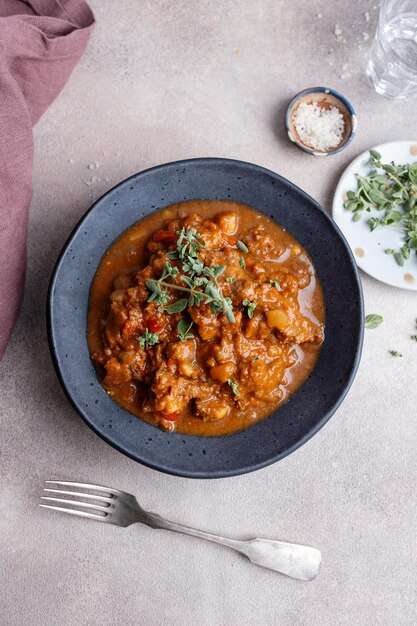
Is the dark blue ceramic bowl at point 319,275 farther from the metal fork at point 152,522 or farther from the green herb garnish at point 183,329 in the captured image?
the green herb garnish at point 183,329

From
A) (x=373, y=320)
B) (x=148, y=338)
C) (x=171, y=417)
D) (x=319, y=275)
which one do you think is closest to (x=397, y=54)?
(x=319, y=275)

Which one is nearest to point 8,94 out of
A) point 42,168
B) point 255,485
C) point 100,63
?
point 42,168

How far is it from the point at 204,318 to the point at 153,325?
287mm

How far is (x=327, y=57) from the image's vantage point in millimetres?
3959

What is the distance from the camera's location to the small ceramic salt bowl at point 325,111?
12.3 ft

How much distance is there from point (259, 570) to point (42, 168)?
2830 millimetres

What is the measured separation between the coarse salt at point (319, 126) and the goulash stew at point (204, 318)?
0.62 meters

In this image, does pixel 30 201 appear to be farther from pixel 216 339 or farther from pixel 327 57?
pixel 327 57

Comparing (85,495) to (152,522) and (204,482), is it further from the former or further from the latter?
(204,482)

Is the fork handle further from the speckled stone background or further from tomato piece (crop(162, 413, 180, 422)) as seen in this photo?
tomato piece (crop(162, 413, 180, 422))

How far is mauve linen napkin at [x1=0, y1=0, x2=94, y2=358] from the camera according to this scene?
3336 mm

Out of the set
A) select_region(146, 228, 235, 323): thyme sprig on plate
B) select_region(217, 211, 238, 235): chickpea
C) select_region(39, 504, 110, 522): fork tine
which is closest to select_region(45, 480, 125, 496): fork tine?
select_region(39, 504, 110, 522): fork tine

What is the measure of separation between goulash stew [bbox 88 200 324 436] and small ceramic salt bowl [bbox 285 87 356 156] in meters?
0.58

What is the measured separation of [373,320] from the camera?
376 cm
